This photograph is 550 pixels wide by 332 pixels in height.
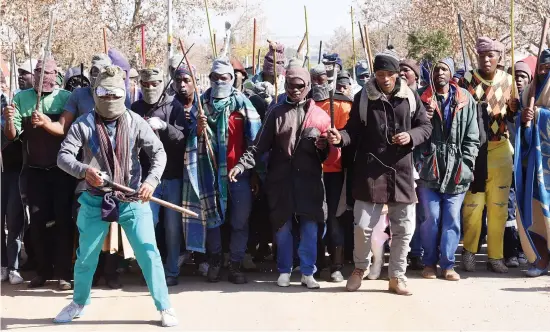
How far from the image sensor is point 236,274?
7.55 metres

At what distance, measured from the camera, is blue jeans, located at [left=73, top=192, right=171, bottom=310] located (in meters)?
6.01

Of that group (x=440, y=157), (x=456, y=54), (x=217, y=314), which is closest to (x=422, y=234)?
(x=440, y=157)

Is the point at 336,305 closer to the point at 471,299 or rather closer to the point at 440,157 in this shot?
the point at 471,299

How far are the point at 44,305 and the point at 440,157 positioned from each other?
12.4 ft

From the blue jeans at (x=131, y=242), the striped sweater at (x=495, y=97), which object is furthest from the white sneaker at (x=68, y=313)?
the striped sweater at (x=495, y=97)

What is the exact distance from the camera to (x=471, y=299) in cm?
689

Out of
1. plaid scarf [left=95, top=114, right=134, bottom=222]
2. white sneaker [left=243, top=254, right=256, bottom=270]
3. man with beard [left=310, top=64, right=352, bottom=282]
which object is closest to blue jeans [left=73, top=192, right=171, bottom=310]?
plaid scarf [left=95, top=114, right=134, bottom=222]

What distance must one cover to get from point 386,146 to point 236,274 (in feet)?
6.03

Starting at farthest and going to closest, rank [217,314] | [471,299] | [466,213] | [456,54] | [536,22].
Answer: [456,54] → [536,22] → [466,213] → [471,299] → [217,314]

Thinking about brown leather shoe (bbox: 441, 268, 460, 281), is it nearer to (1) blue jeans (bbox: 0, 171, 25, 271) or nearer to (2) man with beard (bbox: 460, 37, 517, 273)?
(2) man with beard (bbox: 460, 37, 517, 273)

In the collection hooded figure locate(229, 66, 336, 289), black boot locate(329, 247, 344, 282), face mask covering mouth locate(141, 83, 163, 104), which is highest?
face mask covering mouth locate(141, 83, 163, 104)

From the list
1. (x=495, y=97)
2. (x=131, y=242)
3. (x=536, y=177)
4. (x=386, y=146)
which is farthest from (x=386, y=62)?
(x=131, y=242)

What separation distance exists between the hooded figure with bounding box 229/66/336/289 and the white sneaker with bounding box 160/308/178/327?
1570mm

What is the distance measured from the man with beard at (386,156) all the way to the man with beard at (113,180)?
5.54 ft
